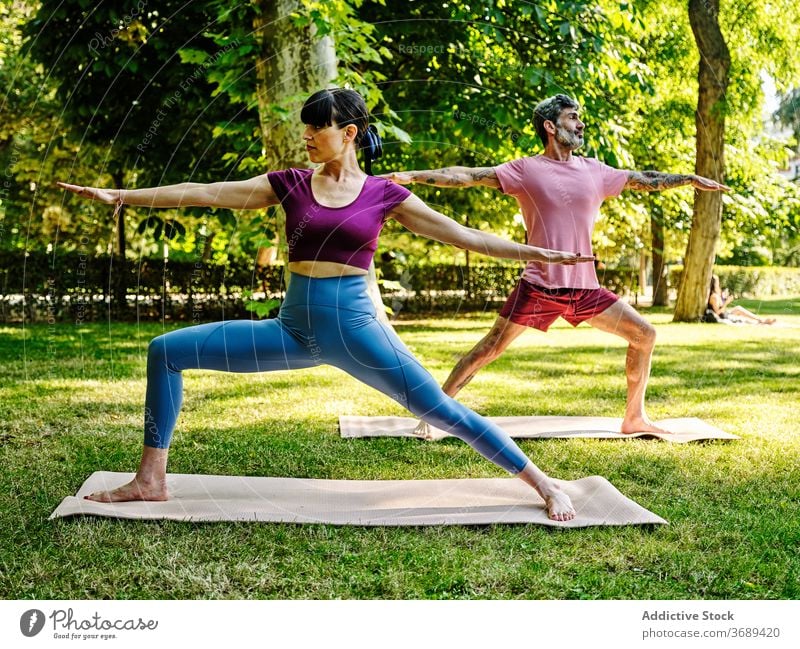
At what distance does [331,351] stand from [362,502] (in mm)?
1085

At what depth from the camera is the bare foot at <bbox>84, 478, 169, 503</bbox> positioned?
4738mm

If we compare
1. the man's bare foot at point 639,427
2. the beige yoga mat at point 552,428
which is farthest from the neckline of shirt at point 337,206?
the man's bare foot at point 639,427

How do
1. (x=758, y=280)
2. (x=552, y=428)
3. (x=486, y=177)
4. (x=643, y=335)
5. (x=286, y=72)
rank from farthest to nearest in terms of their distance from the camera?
(x=758, y=280) → (x=286, y=72) → (x=552, y=428) → (x=643, y=335) → (x=486, y=177)

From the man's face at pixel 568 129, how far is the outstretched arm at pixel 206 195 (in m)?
2.31

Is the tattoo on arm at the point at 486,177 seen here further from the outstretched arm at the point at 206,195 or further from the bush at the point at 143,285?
the bush at the point at 143,285

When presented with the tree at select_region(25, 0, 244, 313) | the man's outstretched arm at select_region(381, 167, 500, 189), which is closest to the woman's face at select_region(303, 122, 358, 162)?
the man's outstretched arm at select_region(381, 167, 500, 189)

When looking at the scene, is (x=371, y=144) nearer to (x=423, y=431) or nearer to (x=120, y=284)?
(x=423, y=431)

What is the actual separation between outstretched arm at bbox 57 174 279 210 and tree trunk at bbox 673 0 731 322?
14023mm

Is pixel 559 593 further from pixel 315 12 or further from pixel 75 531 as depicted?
pixel 315 12

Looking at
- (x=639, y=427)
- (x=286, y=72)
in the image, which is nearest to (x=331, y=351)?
(x=639, y=427)

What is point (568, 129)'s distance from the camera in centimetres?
584

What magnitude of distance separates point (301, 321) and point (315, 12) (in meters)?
5.42

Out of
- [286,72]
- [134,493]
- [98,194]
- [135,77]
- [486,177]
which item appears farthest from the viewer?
[135,77]

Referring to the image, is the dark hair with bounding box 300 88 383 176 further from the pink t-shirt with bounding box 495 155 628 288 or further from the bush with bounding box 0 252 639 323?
the bush with bounding box 0 252 639 323
